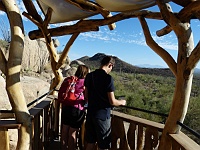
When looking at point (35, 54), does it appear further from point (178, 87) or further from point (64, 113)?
point (178, 87)

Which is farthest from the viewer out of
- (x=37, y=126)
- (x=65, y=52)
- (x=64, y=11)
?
(x=65, y=52)

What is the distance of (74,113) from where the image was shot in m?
3.13

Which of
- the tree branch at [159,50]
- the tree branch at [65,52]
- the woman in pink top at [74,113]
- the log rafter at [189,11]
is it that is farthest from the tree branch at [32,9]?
the log rafter at [189,11]

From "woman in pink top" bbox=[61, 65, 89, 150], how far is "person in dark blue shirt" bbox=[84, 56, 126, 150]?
0.31 meters

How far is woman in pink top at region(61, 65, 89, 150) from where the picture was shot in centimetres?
311

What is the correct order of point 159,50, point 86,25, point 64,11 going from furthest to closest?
point 86,25, point 64,11, point 159,50

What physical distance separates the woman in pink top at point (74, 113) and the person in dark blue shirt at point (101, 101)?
305mm

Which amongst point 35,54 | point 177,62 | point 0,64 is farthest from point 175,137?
point 35,54

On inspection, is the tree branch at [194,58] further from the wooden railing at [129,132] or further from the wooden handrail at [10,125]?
the wooden handrail at [10,125]

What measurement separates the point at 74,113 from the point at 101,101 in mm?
578

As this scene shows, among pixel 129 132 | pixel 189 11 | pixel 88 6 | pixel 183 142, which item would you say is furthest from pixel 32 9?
pixel 183 142

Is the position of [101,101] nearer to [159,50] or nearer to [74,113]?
[74,113]

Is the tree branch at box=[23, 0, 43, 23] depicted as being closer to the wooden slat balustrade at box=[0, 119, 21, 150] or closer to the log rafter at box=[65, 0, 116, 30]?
the log rafter at box=[65, 0, 116, 30]

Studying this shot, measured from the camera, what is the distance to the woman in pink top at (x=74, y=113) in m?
3.11
